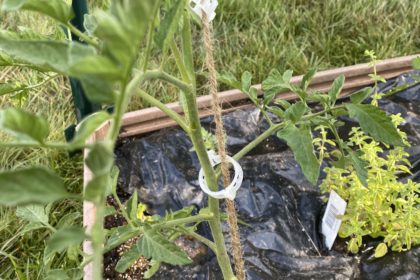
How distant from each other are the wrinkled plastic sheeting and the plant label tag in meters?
0.05

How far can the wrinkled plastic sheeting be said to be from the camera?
152cm

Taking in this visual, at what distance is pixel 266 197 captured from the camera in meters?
1.75

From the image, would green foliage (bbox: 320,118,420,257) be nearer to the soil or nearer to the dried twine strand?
the dried twine strand

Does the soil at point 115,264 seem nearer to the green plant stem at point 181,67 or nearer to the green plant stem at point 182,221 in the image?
the green plant stem at point 182,221

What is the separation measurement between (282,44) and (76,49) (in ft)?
6.96

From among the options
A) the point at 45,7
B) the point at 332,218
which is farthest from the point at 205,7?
the point at 332,218

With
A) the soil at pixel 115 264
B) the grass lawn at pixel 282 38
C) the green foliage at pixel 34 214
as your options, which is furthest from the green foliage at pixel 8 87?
the grass lawn at pixel 282 38

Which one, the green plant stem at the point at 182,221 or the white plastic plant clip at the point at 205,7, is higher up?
the white plastic plant clip at the point at 205,7

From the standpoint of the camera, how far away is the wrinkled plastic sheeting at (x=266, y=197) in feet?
4.99

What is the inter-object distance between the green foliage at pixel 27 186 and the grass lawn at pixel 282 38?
1610 millimetres

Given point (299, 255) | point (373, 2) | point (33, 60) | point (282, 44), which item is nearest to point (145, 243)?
point (33, 60)

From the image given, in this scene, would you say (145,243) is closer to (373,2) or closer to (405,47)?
(405,47)

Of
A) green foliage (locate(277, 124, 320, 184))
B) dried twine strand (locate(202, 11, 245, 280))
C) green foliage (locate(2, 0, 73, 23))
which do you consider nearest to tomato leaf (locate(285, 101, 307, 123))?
green foliage (locate(277, 124, 320, 184))

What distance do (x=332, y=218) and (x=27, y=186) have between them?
1.24 metres
